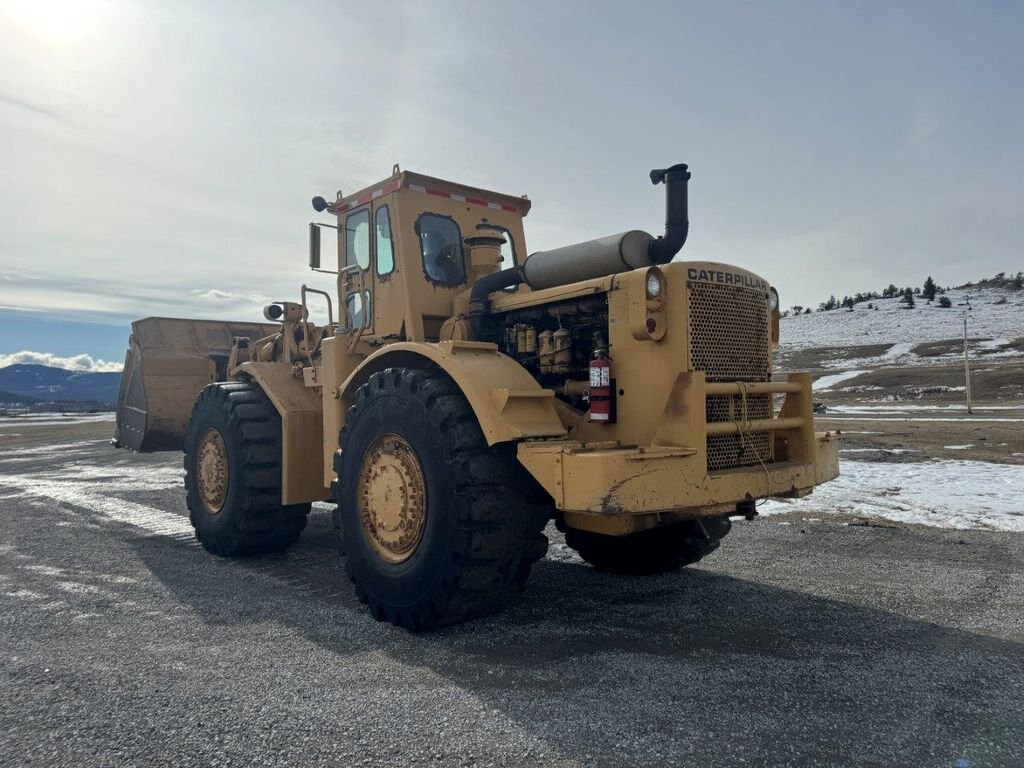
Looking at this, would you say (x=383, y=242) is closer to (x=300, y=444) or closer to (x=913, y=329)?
(x=300, y=444)

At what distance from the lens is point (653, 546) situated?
603cm

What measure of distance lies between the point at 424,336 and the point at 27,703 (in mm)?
3482

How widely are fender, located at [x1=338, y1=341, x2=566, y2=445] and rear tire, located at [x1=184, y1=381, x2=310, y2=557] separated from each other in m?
2.18

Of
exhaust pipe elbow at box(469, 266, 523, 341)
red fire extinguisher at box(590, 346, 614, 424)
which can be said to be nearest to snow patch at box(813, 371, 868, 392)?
exhaust pipe elbow at box(469, 266, 523, 341)

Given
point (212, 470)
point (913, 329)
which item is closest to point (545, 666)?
point (212, 470)

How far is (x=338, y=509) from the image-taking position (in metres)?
5.40

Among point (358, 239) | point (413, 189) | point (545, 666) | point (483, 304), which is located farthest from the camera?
point (358, 239)

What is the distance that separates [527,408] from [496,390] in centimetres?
23

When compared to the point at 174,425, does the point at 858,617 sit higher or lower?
lower

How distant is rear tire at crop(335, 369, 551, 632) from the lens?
444 centimetres

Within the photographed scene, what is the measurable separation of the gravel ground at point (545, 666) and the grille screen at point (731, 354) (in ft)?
3.57

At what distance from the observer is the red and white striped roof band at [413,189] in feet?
20.7

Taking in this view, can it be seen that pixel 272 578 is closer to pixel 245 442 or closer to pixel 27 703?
pixel 245 442

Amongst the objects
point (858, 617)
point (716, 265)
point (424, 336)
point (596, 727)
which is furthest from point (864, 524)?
point (596, 727)
